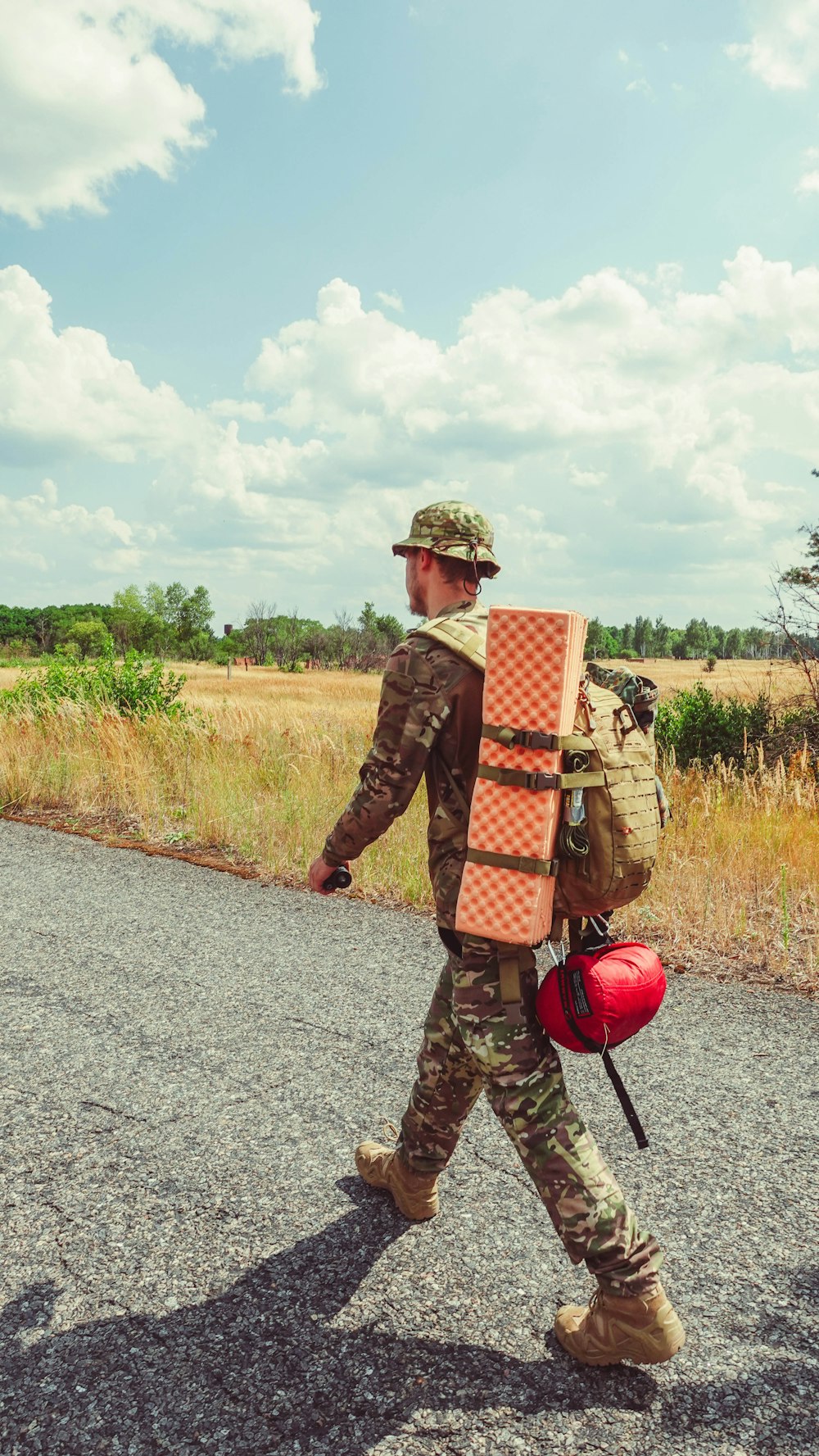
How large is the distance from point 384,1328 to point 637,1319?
25.3 inches

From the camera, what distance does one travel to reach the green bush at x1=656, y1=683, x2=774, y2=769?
36.8ft

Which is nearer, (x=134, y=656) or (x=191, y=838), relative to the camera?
(x=191, y=838)

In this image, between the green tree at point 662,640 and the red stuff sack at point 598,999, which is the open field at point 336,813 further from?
the green tree at point 662,640

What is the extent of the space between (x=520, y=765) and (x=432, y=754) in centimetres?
30

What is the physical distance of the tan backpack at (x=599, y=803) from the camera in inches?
81.2

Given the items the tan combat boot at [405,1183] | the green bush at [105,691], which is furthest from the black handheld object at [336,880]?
the green bush at [105,691]

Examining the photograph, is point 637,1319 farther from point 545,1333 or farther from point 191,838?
point 191,838

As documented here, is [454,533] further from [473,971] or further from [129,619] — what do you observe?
[129,619]

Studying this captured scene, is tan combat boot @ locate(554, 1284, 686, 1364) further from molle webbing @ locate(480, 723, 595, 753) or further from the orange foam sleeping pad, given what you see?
molle webbing @ locate(480, 723, 595, 753)

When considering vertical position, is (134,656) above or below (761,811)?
above

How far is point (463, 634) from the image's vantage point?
87.0 inches

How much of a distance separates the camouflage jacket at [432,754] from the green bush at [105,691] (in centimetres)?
959

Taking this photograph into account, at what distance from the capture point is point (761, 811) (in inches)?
284

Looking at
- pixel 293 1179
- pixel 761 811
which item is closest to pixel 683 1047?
pixel 293 1179
